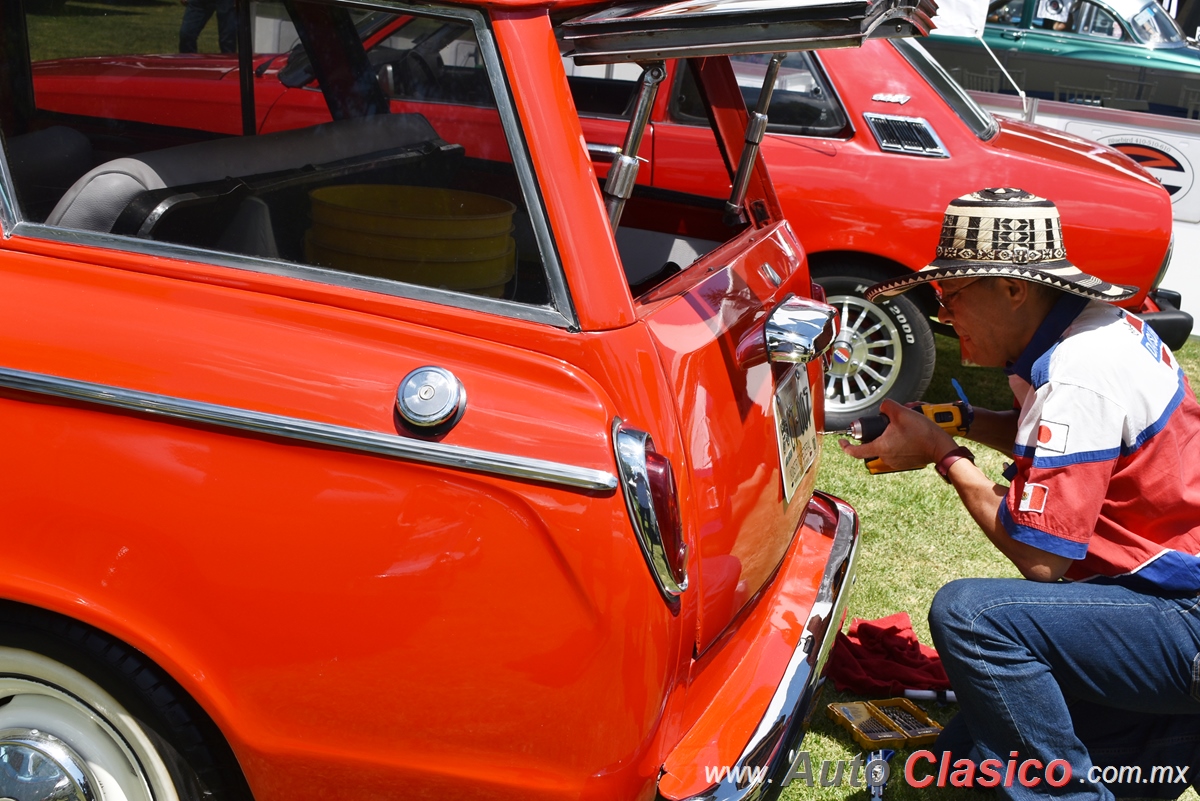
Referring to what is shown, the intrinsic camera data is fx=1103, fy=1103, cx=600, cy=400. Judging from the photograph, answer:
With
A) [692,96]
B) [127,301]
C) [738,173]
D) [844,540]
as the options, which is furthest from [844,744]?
[692,96]

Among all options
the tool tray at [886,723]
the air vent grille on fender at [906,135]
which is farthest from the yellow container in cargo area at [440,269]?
the air vent grille on fender at [906,135]

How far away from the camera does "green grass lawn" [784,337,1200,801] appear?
298 centimetres

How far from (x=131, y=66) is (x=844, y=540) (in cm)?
199

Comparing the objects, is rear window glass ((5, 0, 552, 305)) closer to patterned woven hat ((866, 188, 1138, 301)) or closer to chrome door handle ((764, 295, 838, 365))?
chrome door handle ((764, 295, 838, 365))

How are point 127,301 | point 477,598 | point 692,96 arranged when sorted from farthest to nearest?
point 692,96 < point 127,301 < point 477,598

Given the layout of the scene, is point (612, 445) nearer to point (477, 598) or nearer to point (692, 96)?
point (477, 598)

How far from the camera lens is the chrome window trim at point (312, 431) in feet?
5.54

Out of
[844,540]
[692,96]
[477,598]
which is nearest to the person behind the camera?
[477,598]

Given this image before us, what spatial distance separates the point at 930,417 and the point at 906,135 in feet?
8.36

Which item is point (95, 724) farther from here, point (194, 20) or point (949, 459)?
point (949, 459)

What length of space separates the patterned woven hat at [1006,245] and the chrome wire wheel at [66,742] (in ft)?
6.10

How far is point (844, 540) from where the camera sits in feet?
9.27

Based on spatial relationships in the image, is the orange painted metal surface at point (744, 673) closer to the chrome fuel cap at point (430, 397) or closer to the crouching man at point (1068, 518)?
the crouching man at point (1068, 518)

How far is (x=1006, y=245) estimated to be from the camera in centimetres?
248
